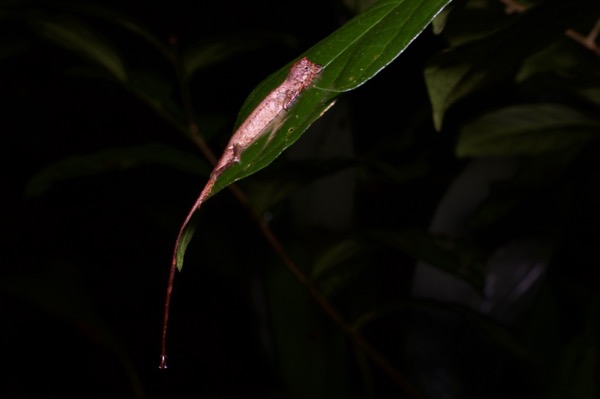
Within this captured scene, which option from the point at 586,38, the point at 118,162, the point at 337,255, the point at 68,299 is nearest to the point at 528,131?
the point at 586,38

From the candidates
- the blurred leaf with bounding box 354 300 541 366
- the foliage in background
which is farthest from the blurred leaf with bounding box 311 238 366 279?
the blurred leaf with bounding box 354 300 541 366

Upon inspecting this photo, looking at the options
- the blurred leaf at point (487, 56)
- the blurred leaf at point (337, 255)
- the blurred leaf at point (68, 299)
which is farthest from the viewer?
the blurred leaf at point (68, 299)

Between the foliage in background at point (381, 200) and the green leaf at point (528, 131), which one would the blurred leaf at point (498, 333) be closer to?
the foliage in background at point (381, 200)

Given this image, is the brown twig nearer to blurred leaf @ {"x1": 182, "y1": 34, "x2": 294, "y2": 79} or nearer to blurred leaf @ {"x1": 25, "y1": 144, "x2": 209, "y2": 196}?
blurred leaf @ {"x1": 182, "y1": 34, "x2": 294, "y2": 79}

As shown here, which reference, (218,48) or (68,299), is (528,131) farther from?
(68,299)

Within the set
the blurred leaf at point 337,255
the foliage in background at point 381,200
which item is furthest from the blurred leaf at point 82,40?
the blurred leaf at point 337,255

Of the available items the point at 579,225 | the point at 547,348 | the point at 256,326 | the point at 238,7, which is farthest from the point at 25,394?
the point at 579,225
